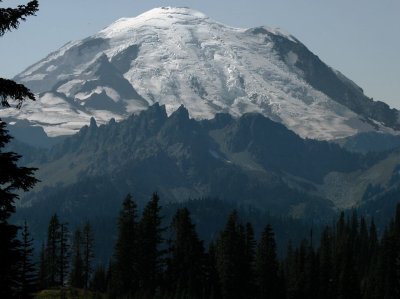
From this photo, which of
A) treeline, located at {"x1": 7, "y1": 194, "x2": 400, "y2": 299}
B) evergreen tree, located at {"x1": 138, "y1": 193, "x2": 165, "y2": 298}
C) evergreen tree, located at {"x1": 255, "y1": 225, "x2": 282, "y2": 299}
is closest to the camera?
evergreen tree, located at {"x1": 138, "y1": 193, "x2": 165, "y2": 298}

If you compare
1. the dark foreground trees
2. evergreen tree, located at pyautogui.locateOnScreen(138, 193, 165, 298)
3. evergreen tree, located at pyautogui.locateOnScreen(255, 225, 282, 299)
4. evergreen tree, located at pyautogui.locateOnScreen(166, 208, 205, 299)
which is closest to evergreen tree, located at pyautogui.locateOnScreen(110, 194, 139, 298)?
evergreen tree, located at pyautogui.locateOnScreen(138, 193, 165, 298)

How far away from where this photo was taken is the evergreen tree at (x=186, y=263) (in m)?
106

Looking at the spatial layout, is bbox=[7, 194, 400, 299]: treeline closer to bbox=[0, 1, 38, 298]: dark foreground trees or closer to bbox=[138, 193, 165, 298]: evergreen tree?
bbox=[138, 193, 165, 298]: evergreen tree

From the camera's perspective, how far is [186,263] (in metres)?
107

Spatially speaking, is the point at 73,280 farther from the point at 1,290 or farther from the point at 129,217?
the point at 1,290

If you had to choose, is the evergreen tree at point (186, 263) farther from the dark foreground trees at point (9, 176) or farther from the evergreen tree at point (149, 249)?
the dark foreground trees at point (9, 176)

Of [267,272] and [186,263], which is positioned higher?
[186,263]

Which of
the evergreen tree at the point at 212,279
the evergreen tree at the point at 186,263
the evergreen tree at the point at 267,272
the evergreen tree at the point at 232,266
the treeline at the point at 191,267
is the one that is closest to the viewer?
the treeline at the point at 191,267

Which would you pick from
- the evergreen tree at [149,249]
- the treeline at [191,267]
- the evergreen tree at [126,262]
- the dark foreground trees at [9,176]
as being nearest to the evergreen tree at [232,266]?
the treeline at [191,267]

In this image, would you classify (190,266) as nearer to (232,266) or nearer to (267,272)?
(232,266)

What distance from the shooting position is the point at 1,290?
32.4 m

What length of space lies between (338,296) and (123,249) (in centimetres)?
3953

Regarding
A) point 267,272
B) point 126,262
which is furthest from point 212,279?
point 267,272

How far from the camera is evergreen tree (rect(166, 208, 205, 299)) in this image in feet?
348
